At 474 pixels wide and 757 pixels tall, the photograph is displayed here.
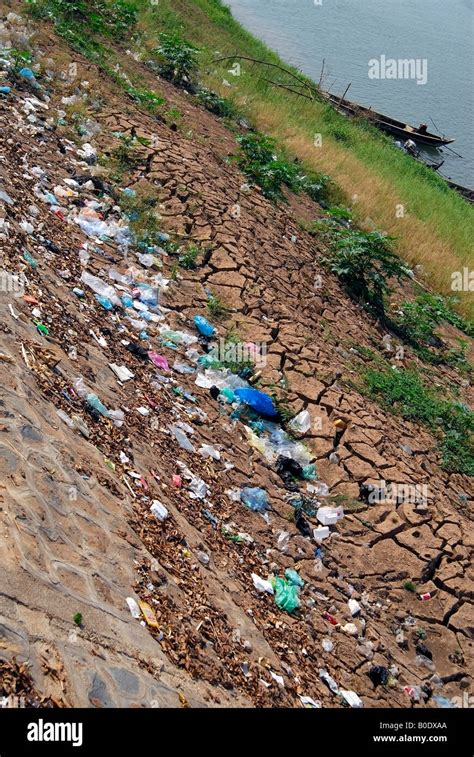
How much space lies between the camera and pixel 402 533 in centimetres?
511

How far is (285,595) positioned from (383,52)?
82.6ft

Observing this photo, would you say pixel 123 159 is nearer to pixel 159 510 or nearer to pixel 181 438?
pixel 181 438

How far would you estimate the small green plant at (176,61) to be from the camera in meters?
11.5

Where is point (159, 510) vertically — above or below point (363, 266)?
below

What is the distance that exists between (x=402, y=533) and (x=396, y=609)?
0.63 metres

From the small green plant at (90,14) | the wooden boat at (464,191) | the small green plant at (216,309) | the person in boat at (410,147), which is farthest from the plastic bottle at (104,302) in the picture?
the person in boat at (410,147)

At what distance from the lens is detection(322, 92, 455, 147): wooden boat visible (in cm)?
1811

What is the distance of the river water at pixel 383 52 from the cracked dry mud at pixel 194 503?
49.3 feet

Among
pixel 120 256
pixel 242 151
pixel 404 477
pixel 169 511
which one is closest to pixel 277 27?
pixel 242 151

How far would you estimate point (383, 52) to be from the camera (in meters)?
25.1

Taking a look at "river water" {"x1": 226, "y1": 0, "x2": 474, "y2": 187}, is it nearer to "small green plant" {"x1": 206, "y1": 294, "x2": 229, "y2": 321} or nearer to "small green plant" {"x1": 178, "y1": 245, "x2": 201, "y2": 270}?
"small green plant" {"x1": 178, "y1": 245, "x2": 201, "y2": 270}

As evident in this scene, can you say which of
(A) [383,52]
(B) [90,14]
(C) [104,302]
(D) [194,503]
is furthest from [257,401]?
→ (A) [383,52]

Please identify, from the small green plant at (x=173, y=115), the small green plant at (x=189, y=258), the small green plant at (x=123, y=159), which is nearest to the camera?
the small green plant at (x=189, y=258)

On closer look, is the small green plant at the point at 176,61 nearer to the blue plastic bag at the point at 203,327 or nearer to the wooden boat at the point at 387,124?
the blue plastic bag at the point at 203,327
